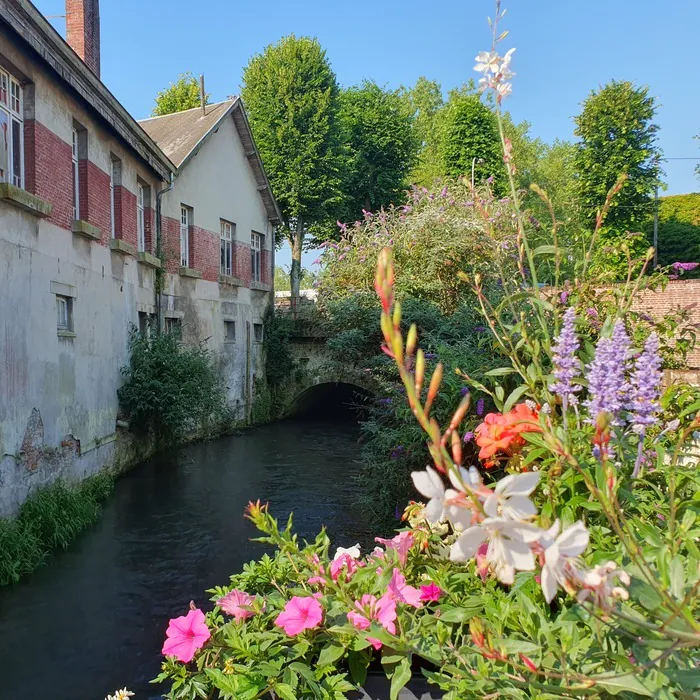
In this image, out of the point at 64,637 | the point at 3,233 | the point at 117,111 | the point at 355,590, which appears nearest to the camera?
the point at 355,590

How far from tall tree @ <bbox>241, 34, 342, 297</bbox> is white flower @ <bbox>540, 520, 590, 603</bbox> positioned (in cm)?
2148

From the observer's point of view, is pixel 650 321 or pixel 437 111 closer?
pixel 650 321

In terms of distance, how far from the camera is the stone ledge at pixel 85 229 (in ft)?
28.3

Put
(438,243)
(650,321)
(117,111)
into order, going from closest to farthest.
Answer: (650,321)
(117,111)
(438,243)

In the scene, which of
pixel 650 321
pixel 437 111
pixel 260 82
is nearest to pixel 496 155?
pixel 260 82

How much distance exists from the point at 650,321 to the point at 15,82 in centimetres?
793

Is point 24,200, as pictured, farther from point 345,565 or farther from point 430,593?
point 430,593

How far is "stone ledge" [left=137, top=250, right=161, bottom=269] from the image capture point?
1141 cm

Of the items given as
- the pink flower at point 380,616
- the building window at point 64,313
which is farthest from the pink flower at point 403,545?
the building window at point 64,313

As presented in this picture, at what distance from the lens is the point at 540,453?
2.04 meters

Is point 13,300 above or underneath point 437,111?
underneath

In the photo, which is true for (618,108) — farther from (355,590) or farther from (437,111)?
(355,590)

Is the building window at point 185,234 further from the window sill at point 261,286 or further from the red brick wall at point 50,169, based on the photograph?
the red brick wall at point 50,169

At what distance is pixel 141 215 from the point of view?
12.3 meters
